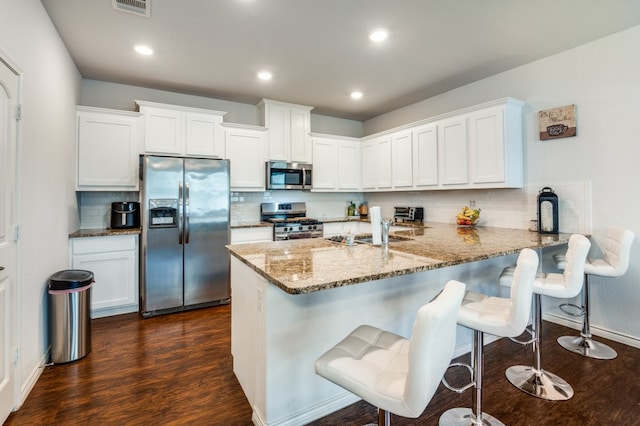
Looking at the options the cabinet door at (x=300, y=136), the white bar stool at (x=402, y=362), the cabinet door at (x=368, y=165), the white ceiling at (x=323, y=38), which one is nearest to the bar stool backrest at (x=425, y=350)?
the white bar stool at (x=402, y=362)

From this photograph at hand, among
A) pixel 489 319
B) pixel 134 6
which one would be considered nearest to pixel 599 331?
pixel 489 319

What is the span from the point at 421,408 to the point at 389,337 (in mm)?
422

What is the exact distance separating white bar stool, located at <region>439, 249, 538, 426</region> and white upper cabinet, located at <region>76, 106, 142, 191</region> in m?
3.66

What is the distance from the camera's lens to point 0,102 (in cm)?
171

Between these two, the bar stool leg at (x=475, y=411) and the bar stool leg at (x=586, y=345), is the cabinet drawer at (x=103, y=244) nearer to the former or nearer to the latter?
the bar stool leg at (x=475, y=411)

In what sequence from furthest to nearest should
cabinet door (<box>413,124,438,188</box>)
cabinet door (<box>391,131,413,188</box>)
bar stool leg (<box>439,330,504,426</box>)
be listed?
1. cabinet door (<box>391,131,413,188</box>)
2. cabinet door (<box>413,124,438,188</box>)
3. bar stool leg (<box>439,330,504,426</box>)

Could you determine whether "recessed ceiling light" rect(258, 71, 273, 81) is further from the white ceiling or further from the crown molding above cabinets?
the crown molding above cabinets

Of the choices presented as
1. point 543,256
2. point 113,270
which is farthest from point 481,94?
point 113,270

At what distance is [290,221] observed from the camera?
14.7 feet

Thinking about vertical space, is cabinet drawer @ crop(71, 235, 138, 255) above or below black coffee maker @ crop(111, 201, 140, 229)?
below

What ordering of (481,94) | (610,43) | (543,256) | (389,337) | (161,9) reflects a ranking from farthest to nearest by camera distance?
(481,94)
(543,256)
(610,43)
(161,9)
(389,337)

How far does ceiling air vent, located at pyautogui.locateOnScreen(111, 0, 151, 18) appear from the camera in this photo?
2260 mm

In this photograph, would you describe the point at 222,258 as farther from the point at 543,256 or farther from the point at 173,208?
the point at 543,256

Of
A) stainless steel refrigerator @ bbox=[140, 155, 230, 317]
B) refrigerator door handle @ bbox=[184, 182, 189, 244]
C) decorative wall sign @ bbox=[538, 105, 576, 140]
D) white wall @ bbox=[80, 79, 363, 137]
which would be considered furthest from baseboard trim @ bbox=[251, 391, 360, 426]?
white wall @ bbox=[80, 79, 363, 137]
